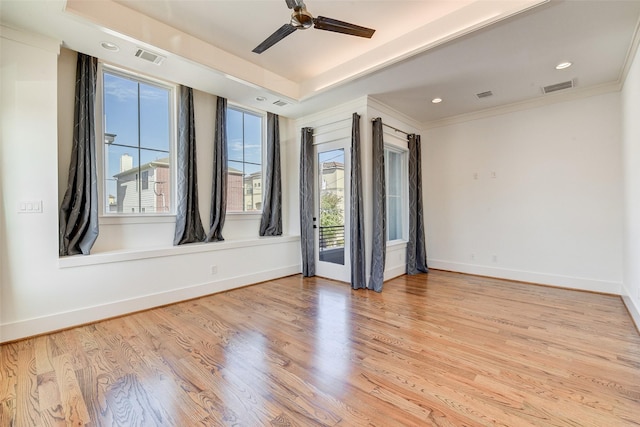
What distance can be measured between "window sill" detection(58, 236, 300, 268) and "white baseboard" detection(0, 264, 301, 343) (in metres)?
0.48

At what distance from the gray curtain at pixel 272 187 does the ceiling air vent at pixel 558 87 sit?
4161 mm

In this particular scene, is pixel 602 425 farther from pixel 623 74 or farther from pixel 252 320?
pixel 623 74

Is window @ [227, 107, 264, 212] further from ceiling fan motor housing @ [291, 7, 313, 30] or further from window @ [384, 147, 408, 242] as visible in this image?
ceiling fan motor housing @ [291, 7, 313, 30]

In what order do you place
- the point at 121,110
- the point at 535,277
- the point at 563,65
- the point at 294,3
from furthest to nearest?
the point at 535,277, the point at 121,110, the point at 563,65, the point at 294,3

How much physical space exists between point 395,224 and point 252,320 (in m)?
3.12

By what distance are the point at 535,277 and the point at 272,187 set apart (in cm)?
454

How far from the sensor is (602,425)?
1.57m

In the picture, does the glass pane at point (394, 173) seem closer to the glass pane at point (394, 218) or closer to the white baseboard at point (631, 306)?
the glass pane at point (394, 218)

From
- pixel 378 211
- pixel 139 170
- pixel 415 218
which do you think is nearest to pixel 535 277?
pixel 415 218

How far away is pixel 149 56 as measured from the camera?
10.2 ft

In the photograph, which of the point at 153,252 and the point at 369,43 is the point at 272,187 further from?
the point at 369,43

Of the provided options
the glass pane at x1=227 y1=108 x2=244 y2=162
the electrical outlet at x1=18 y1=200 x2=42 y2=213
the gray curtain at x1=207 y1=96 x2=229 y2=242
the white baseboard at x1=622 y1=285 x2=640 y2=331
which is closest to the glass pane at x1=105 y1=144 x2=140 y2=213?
the electrical outlet at x1=18 y1=200 x2=42 y2=213

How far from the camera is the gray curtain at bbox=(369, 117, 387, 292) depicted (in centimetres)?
411

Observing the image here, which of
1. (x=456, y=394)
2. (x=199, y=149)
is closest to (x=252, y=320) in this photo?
(x=456, y=394)
